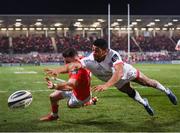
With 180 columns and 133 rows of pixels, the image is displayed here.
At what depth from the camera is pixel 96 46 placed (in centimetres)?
948

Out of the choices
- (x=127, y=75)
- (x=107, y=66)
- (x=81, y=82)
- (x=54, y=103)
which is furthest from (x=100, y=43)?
(x=54, y=103)

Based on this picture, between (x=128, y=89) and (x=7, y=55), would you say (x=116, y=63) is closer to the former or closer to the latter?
(x=128, y=89)

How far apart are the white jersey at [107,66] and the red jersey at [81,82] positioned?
0.25m

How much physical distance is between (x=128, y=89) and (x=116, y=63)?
5.52 ft

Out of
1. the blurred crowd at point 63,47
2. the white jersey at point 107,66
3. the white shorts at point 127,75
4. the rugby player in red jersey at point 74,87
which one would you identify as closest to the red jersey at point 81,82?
the rugby player in red jersey at point 74,87

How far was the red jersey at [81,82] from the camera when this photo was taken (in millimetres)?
9570

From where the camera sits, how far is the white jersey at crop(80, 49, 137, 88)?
9.72 meters

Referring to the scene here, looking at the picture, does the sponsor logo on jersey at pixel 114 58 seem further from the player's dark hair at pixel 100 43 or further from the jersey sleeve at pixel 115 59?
the player's dark hair at pixel 100 43

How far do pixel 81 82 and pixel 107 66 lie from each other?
2.26 feet

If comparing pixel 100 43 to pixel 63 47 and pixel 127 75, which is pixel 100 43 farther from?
pixel 63 47

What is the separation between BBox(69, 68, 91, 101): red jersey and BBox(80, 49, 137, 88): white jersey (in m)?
0.25

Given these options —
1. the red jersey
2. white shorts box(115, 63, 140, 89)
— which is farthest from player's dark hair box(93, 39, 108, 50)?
white shorts box(115, 63, 140, 89)

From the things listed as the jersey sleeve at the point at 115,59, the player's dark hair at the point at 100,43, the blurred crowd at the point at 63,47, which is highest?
the player's dark hair at the point at 100,43
